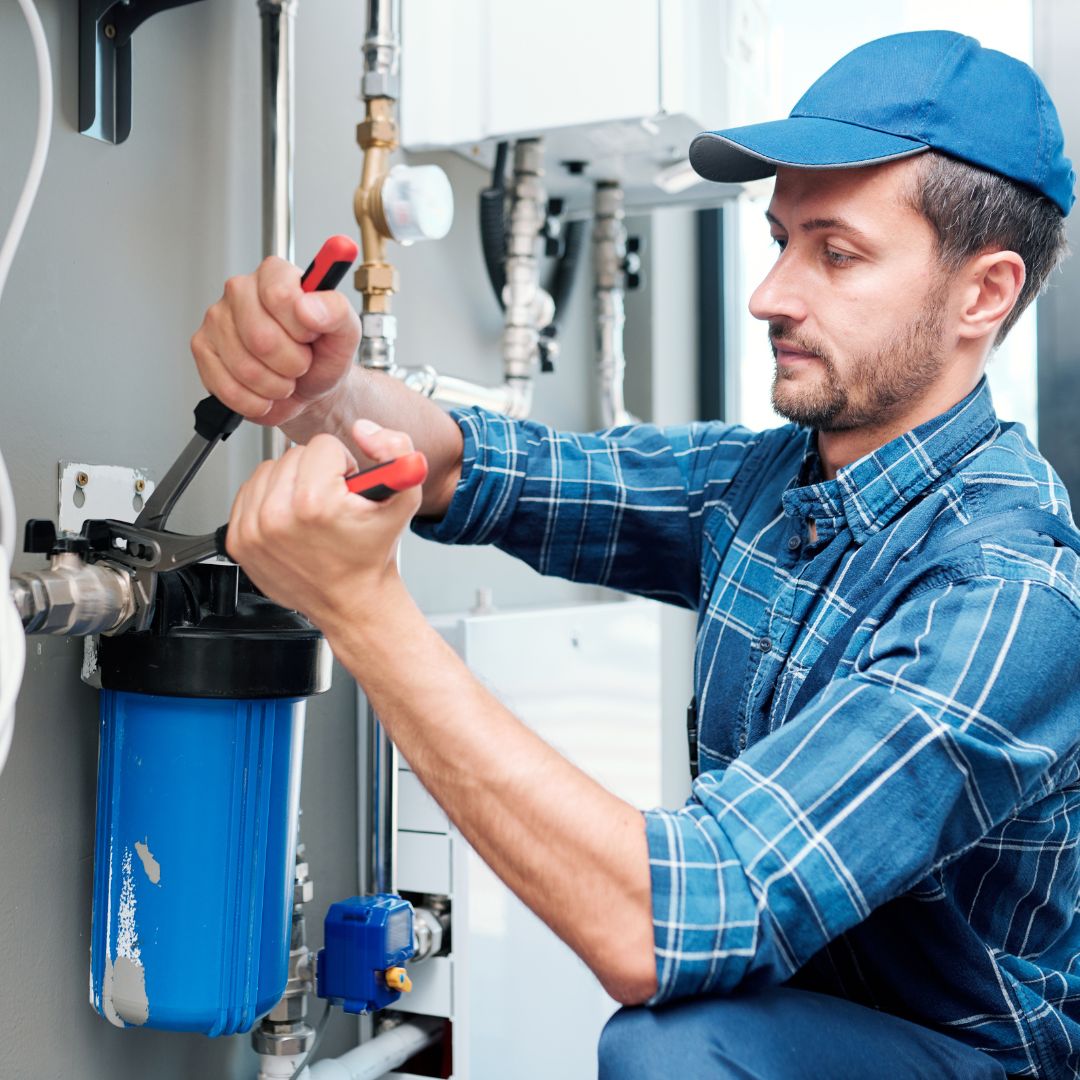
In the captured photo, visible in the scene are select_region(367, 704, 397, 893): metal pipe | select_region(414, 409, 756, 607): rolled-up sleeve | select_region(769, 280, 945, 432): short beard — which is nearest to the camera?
select_region(769, 280, 945, 432): short beard

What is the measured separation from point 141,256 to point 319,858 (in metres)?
0.59

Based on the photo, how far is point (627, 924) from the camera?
0.66 m

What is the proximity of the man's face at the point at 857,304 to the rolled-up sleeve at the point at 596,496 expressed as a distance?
0.19 metres

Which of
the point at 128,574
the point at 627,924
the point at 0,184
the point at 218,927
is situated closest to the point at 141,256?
the point at 0,184

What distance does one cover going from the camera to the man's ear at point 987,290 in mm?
933

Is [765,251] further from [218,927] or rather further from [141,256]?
[218,927]

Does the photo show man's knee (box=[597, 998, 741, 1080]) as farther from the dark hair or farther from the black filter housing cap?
the dark hair

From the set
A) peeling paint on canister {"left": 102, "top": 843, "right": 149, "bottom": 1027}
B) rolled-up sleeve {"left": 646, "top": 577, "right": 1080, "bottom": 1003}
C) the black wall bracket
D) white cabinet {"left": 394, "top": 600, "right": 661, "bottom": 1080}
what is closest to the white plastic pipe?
white cabinet {"left": 394, "top": 600, "right": 661, "bottom": 1080}

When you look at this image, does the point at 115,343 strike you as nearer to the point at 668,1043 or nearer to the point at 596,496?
the point at 596,496

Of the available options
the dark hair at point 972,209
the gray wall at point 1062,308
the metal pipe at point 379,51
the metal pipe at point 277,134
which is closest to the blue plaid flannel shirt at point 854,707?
the dark hair at point 972,209

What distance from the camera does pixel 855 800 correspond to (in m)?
0.67

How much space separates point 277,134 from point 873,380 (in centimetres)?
52

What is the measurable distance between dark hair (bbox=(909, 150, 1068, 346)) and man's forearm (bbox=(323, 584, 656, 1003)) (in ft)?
1.66

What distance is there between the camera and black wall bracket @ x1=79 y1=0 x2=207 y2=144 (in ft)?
2.84
